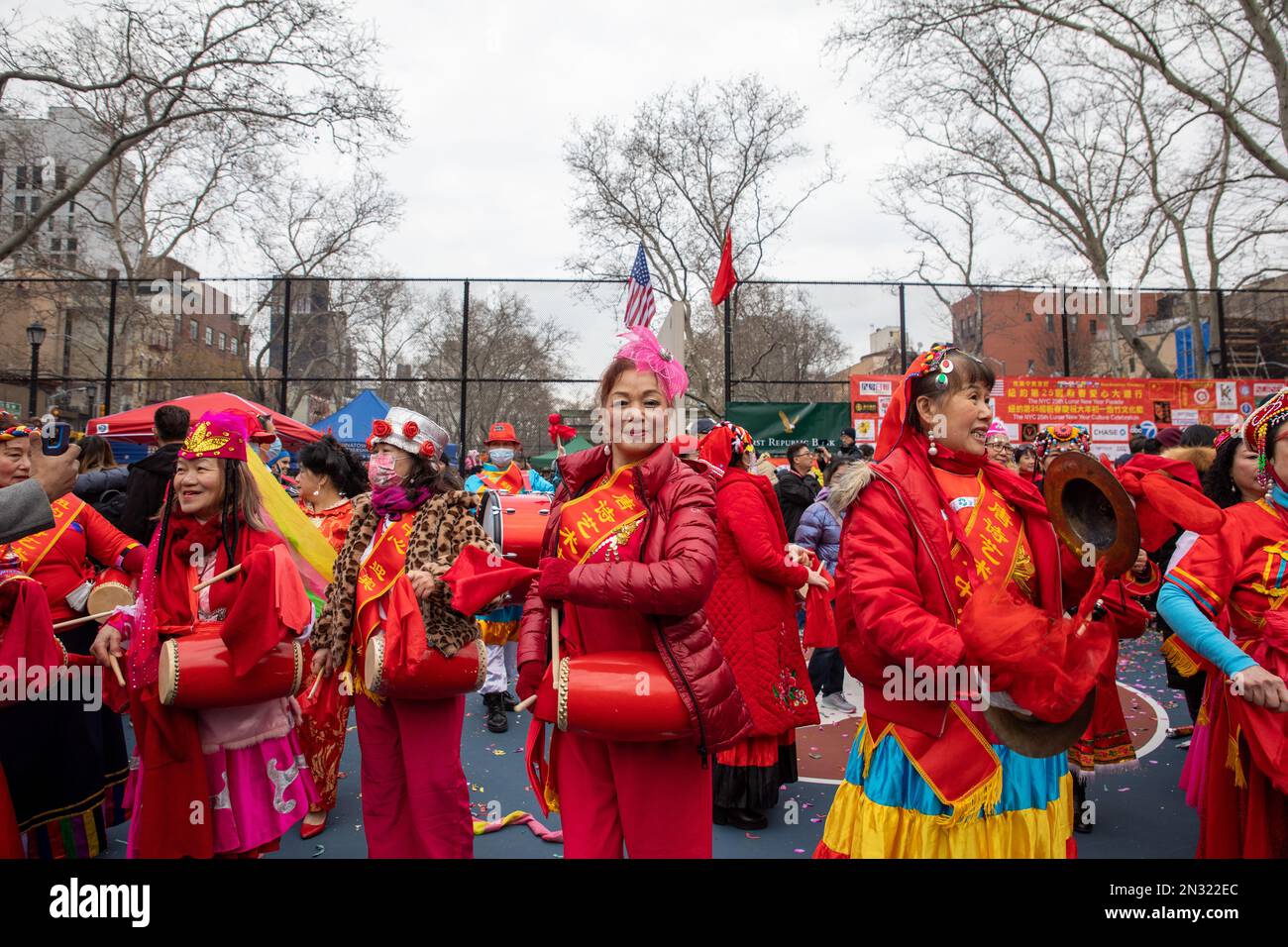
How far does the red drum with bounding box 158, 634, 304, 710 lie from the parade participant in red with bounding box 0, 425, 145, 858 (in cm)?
76

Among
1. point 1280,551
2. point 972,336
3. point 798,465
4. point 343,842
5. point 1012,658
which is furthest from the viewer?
point 972,336

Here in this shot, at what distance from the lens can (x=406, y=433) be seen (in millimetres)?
3307

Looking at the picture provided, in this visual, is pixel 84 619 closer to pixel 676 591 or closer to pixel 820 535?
pixel 676 591

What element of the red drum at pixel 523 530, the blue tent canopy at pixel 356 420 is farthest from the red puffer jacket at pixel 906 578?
the blue tent canopy at pixel 356 420

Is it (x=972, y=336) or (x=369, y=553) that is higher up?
(x=972, y=336)

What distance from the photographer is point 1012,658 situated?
190 centimetres

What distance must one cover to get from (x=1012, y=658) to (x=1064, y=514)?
0.59 m

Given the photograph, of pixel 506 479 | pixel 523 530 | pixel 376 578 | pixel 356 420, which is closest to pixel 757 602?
pixel 523 530

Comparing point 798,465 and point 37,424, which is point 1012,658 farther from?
point 798,465

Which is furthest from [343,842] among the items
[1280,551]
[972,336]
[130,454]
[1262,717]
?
[972,336]

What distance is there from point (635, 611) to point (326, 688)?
2936mm

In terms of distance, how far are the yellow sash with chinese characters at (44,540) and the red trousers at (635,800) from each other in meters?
2.64

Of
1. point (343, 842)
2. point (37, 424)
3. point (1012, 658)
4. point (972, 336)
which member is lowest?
point (343, 842)

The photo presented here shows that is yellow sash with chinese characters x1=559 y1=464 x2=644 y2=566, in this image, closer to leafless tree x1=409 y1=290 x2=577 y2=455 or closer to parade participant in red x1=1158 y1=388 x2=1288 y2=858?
parade participant in red x1=1158 y1=388 x2=1288 y2=858
